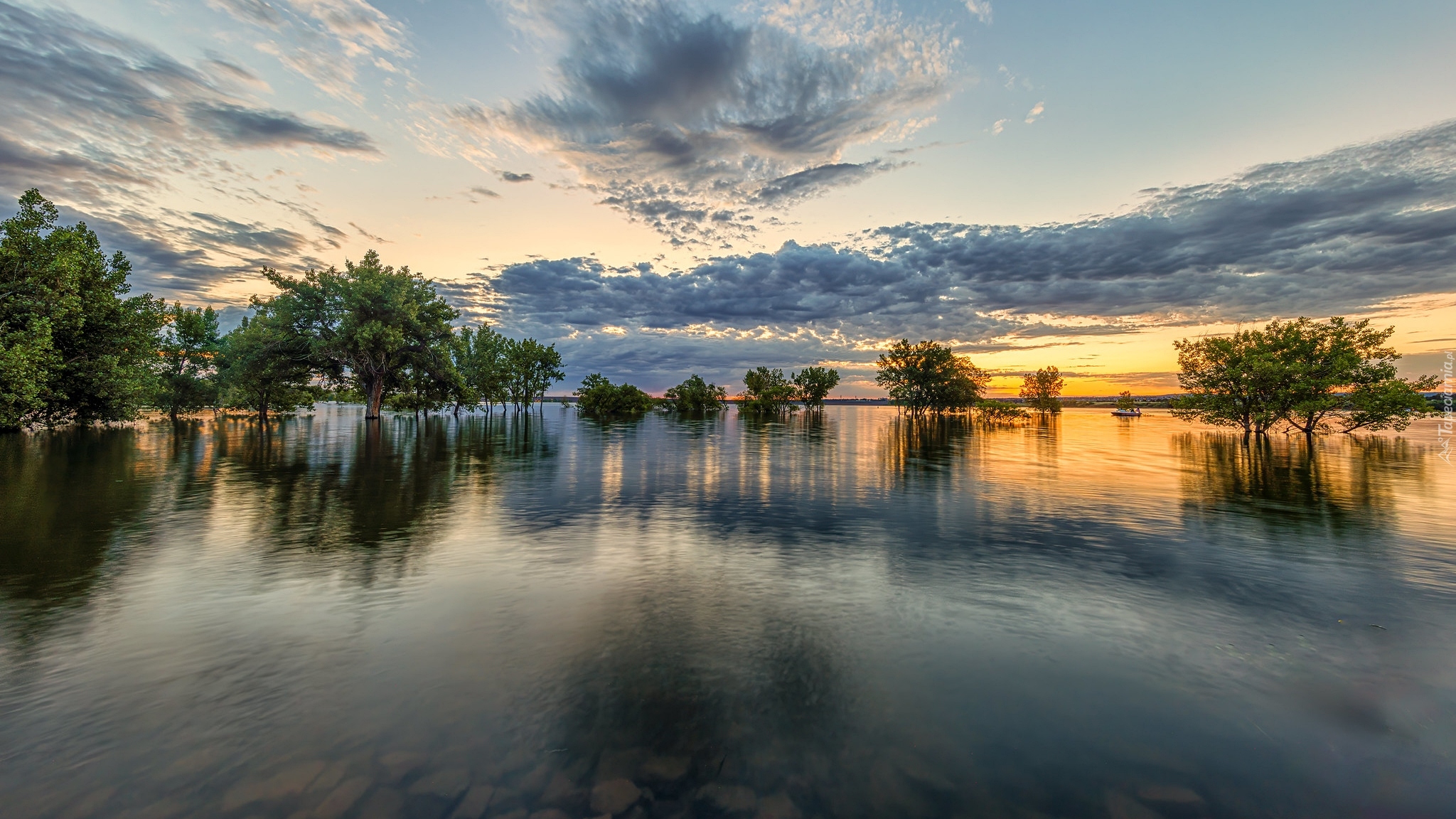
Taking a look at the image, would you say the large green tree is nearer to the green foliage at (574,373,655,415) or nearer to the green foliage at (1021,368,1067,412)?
the green foliage at (574,373,655,415)

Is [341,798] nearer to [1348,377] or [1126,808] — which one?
[1126,808]

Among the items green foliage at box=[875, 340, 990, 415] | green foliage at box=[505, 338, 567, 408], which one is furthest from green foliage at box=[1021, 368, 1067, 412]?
green foliage at box=[505, 338, 567, 408]

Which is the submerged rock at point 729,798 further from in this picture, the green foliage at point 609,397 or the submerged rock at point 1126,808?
the green foliage at point 609,397

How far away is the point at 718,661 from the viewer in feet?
22.0

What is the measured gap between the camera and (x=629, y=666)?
6.53m

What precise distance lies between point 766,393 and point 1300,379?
9165 cm

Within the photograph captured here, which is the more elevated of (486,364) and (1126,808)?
(486,364)

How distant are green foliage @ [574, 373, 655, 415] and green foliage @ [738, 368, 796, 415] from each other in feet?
90.6

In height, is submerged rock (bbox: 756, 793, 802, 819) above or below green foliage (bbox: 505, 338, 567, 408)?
below

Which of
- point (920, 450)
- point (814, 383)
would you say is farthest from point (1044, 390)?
point (920, 450)

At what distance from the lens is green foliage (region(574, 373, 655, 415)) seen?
382 ft

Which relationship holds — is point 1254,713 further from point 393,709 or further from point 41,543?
point 41,543

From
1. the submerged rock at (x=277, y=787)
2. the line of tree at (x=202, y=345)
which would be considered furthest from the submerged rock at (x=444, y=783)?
the line of tree at (x=202, y=345)

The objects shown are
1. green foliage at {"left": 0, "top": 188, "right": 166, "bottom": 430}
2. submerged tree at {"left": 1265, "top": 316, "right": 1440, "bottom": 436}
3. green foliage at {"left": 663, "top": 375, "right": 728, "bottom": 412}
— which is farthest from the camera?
green foliage at {"left": 663, "top": 375, "right": 728, "bottom": 412}
